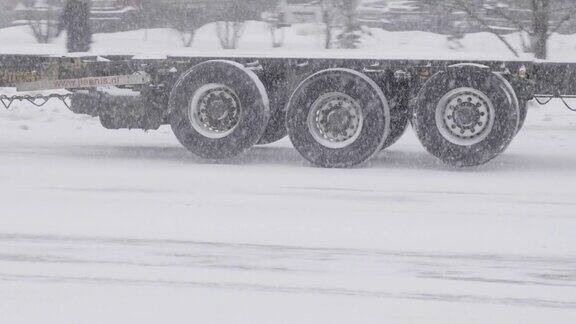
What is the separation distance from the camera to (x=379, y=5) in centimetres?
2136

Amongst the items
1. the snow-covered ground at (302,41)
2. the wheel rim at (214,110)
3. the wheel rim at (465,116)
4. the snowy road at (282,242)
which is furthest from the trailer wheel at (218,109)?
the snow-covered ground at (302,41)

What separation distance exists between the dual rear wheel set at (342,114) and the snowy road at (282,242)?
26cm

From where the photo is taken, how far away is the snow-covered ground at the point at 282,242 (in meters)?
5.27

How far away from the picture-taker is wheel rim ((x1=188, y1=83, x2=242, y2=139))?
35.8 feet

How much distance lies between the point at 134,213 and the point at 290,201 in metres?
1.27

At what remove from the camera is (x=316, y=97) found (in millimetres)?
10609

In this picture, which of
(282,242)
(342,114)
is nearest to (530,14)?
(342,114)

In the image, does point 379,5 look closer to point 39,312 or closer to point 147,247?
point 147,247

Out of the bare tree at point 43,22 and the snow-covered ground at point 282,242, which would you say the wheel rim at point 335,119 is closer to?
the snow-covered ground at point 282,242

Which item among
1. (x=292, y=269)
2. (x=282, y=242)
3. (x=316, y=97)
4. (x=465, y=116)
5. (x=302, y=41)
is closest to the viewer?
(x=292, y=269)

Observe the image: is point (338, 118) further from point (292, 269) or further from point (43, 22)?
point (43, 22)

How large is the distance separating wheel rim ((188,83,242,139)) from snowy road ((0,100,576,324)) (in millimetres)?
393


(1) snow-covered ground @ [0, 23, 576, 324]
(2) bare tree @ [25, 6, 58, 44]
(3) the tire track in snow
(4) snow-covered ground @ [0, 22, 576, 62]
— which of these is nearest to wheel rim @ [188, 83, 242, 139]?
(1) snow-covered ground @ [0, 23, 576, 324]

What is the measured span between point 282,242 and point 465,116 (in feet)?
14.1
